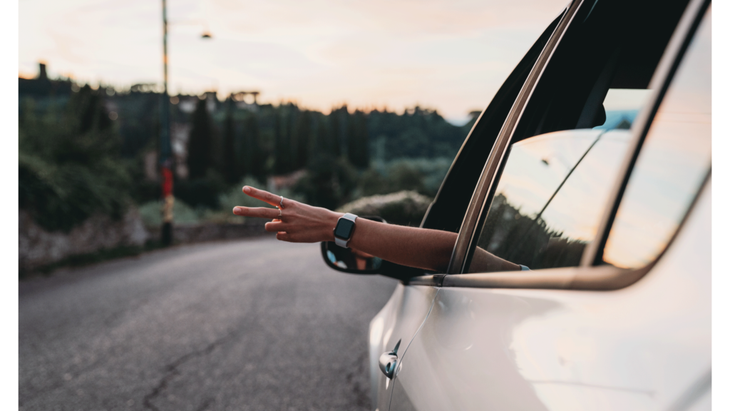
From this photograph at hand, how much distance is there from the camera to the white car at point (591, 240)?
53 centimetres

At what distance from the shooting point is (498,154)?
1.31 metres

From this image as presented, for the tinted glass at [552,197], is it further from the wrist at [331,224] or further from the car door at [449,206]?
the wrist at [331,224]

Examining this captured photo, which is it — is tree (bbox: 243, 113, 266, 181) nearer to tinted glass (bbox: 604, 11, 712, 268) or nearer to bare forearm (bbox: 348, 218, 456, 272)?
bare forearm (bbox: 348, 218, 456, 272)

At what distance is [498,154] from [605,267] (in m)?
0.70

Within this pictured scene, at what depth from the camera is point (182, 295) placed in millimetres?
7801

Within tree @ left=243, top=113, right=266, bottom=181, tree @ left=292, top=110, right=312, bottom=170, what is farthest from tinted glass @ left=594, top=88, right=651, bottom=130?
tree @ left=292, top=110, right=312, bottom=170

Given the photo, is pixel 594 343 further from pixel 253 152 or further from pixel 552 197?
pixel 253 152

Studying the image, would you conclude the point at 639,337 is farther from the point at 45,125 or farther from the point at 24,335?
the point at 45,125

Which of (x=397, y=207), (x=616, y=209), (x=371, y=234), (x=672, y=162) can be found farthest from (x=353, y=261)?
(x=397, y=207)

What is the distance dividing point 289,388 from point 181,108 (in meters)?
79.5

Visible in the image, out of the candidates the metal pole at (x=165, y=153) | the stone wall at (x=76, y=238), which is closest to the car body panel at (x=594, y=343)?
the stone wall at (x=76, y=238)

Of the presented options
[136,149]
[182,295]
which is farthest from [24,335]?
[136,149]

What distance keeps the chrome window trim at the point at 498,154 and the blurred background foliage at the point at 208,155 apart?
105cm

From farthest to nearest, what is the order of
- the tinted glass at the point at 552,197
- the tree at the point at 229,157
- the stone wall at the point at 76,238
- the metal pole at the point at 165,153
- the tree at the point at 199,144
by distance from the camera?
the tree at the point at 229,157 < the tree at the point at 199,144 < the metal pole at the point at 165,153 < the stone wall at the point at 76,238 < the tinted glass at the point at 552,197
